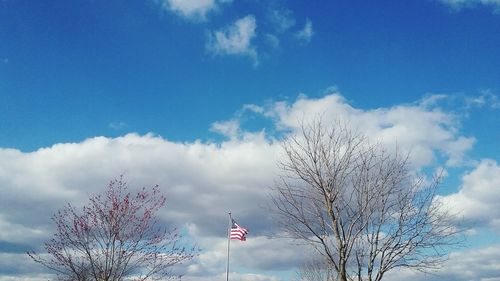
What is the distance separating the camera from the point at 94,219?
1858cm

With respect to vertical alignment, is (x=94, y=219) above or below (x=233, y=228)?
below

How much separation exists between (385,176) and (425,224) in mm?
1751

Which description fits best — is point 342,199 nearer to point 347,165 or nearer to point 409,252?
point 347,165

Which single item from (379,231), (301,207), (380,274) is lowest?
(380,274)

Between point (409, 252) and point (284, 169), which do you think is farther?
point (284, 169)

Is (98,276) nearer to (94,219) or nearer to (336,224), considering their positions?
(94,219)

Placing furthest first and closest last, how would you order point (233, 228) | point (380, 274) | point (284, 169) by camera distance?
point (233, 228) → point (284, 169) → point (380, 274)

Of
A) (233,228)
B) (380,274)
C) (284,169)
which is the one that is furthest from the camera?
(233,228)

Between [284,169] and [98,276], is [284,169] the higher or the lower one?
the higher one

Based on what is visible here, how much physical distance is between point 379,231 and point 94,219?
10820 millimetres

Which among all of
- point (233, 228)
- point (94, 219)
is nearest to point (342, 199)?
point (94, 219)

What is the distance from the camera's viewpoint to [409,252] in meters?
13.7

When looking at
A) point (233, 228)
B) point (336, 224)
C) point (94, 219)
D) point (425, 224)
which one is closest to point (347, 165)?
point (336, 224)

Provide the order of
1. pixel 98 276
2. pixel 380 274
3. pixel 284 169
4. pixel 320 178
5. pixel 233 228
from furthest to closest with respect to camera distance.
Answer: pixel 233 228, pixel 98 276, pixel 284 169, pixel 320 178, pixel 380 274
